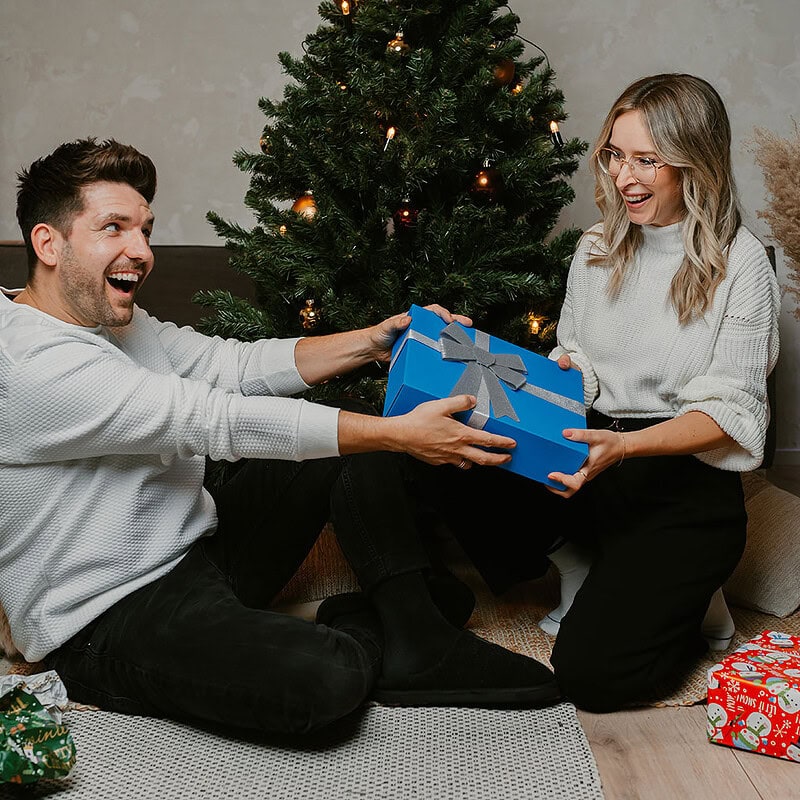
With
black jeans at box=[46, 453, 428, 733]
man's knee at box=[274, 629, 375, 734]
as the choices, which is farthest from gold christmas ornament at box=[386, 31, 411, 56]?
man's knee at box=[274, 629, 375, 734]

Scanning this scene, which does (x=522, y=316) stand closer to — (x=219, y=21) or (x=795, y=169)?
(x=795, y=169)

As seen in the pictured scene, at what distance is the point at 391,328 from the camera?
1.73 meters

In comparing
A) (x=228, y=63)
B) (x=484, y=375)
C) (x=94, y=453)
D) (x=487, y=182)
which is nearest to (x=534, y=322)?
(x=487, y=182)

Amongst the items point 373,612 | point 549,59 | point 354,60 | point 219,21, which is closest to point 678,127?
point 354,60

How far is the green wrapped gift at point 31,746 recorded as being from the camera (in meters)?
1.29

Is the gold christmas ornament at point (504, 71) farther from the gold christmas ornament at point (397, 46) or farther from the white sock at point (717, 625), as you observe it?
the white sock at point (717, 625)

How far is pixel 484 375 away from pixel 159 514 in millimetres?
614

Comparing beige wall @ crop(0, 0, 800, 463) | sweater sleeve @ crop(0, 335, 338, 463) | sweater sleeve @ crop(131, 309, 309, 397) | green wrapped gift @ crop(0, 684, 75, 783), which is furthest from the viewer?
beige wall @ crop(0, 0, 800, 463)

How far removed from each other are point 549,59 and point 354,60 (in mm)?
1320

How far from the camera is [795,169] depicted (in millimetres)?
2025

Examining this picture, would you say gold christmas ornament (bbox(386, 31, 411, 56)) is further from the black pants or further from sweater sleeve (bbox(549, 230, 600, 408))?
the black pants

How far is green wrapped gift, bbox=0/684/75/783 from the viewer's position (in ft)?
4.22

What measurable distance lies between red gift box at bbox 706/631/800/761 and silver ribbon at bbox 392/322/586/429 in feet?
1.63

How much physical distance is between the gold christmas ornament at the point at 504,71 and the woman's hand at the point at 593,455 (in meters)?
0.84
